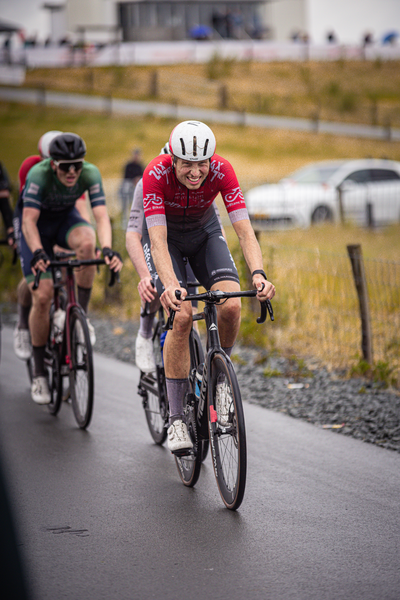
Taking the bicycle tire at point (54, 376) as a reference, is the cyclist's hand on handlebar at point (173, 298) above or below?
above

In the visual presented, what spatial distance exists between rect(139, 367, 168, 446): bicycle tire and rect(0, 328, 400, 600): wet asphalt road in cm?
13

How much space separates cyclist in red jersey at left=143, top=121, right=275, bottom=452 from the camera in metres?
4.68

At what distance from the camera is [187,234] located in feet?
17.0

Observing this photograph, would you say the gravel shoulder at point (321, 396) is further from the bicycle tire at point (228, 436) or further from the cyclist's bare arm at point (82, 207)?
the cyclist's bare arm at point (82, 207)

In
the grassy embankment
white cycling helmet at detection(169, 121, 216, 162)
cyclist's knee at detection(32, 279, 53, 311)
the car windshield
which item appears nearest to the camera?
white cycling helmet at detection(169, 121, 216, 162)

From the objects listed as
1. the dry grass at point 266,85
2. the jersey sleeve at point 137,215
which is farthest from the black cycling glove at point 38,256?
the dry grass at point 266,85

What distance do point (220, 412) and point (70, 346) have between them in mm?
2347

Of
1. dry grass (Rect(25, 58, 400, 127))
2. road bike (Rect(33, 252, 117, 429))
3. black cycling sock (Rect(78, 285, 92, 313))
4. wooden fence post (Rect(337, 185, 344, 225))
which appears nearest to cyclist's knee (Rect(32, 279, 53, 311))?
road bike (Rect(33, 252, 117, 429))

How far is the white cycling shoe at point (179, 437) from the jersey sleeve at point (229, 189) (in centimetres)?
133

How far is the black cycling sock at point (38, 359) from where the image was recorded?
276 inches

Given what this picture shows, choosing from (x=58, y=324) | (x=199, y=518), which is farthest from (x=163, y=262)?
(x=58, y=324)

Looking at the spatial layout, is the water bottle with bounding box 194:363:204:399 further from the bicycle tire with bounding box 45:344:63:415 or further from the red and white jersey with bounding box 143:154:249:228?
the bicycle tire with bounding box 45:344:63:415

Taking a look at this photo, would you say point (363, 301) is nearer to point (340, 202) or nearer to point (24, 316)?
point (24, 316)

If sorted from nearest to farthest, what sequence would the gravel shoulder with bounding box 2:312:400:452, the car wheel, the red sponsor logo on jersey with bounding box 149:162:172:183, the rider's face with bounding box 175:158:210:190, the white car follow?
the rider's face with bounding box 175:158:210:190, the red sponsor logo on jersey with bounding box 149:162:172:183, the gravel shoulder with bounding box 2:312:400:452, the white car, the car wheel
